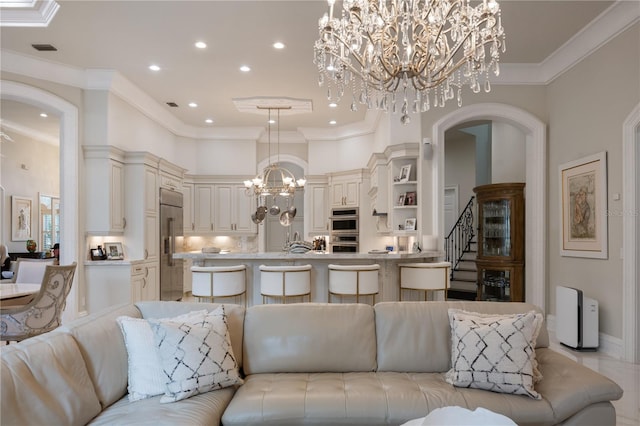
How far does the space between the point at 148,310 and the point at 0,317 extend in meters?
2.17

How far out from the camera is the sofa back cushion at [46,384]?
1642 millimetres

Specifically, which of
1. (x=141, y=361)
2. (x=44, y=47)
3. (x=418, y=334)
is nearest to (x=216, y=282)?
(x=141, y=361)

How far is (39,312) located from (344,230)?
5410mm

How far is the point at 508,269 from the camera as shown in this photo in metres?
6.37

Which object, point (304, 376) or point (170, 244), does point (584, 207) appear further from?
point (170, 244)

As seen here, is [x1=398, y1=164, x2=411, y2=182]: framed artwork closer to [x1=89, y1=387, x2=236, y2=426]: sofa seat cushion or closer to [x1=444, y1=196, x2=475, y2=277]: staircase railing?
[x1=444, y1=196, x2=475, y2=277]: staircase railing

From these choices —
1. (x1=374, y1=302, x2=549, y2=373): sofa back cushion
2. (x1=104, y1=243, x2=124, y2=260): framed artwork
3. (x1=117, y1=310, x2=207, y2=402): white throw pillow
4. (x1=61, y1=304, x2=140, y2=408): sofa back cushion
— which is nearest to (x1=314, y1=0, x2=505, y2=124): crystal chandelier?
(x1=374, y1=302, x2=549, y2=373): sofa back cushion

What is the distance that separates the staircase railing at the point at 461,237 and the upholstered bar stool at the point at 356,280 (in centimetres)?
468

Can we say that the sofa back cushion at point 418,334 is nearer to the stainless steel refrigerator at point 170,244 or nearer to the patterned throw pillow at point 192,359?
the patterned throw pillow at point 192,359

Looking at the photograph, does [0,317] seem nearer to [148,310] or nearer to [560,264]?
[148,310]

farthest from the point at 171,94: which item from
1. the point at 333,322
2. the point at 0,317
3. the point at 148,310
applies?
the point at 333,322

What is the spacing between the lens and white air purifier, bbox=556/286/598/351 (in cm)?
452

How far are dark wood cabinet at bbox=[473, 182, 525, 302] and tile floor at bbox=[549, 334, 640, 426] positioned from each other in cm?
134

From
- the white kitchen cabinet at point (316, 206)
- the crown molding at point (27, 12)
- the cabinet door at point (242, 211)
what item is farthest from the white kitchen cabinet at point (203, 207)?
the crown molding at point (27, 12)
